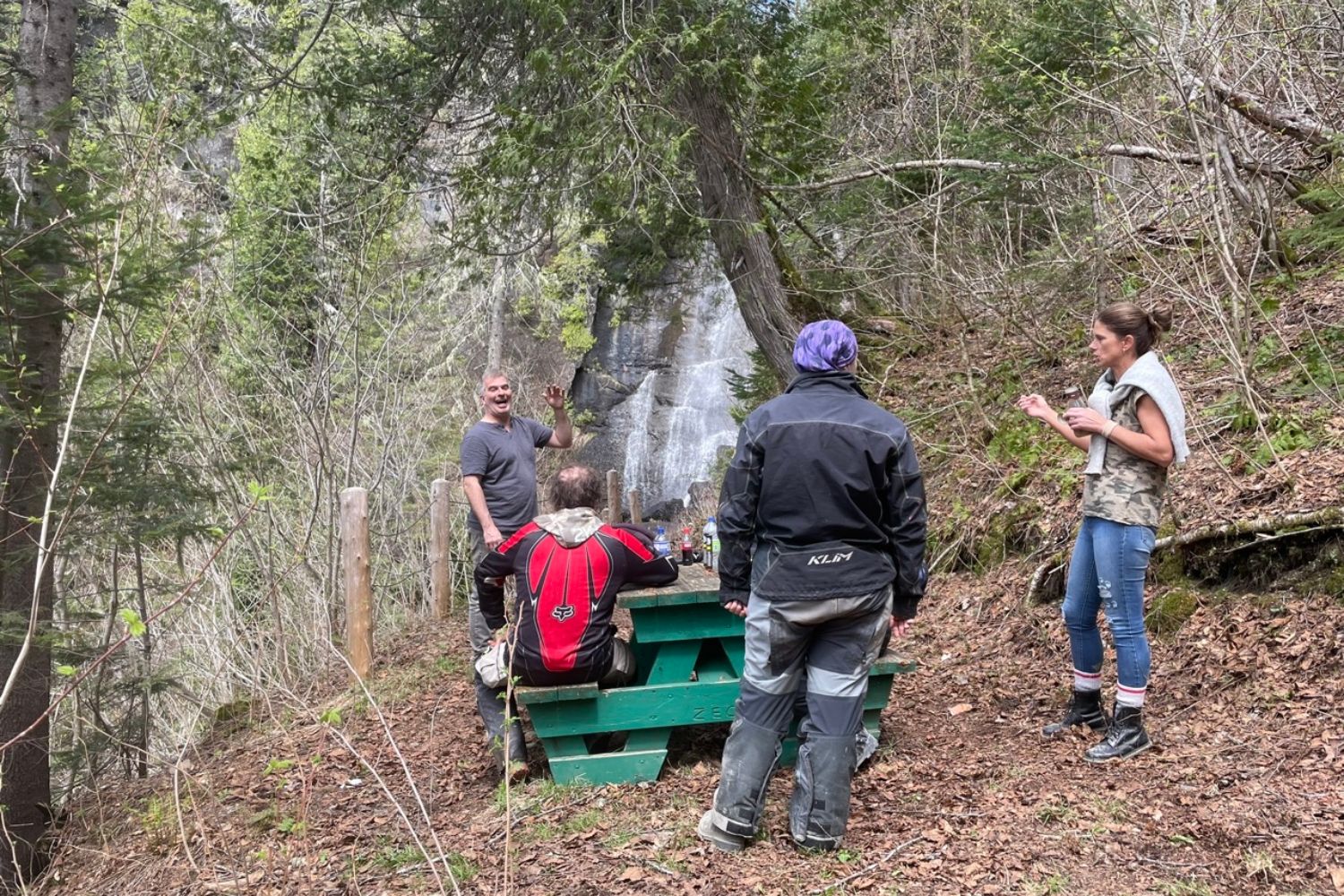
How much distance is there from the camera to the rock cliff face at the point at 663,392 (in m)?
23.0

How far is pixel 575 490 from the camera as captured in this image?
4.56 meters

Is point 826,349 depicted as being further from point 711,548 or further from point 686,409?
point 686,409

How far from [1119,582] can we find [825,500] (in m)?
1.33

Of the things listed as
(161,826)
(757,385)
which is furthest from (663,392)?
(161,826)

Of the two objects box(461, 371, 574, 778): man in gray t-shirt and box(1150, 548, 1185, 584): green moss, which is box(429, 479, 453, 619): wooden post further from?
box(1150, 548, 1185, 584): green moss

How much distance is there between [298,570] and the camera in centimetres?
912

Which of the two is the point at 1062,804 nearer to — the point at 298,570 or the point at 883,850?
the point at 883,850

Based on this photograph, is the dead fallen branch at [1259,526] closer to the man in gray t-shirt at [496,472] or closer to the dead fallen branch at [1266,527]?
the dead fallen branch at [1266,527]

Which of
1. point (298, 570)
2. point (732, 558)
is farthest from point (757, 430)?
point (298, 570)

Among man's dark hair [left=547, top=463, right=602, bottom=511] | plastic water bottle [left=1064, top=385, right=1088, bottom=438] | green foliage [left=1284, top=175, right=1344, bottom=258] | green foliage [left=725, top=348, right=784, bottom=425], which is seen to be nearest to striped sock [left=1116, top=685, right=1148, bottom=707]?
man's dark hair [left=547, top=463, right=602, bottom=511]

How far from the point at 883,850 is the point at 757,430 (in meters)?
1.61

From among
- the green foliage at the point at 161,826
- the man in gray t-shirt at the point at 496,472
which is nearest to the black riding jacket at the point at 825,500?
the man in gray t-shirt at the point at 496,472

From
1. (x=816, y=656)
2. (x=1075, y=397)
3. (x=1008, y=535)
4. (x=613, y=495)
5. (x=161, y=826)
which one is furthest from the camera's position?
(x=613, y=495)

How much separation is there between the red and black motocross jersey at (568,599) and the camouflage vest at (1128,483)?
6.26 feet
